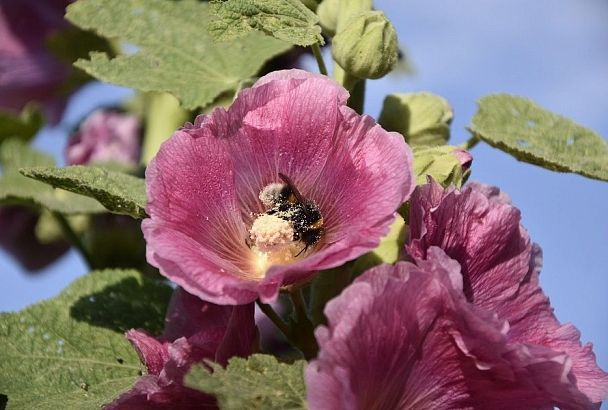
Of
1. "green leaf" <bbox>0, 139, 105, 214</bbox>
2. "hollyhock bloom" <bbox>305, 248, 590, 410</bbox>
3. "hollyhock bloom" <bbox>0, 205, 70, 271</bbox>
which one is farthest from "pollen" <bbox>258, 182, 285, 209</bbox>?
"hollyhock bloom" <bbox>0, 205, 70, 271</bbox>

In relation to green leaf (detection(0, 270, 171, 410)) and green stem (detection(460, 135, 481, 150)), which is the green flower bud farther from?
green leaf (detection(0, 270, 171, 410))

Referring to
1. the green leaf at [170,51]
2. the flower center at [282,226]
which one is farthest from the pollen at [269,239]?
the green leaf at [170,51]

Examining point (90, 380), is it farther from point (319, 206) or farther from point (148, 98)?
point (148, 98)

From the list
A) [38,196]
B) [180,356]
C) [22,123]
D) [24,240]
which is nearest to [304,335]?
[180,356]

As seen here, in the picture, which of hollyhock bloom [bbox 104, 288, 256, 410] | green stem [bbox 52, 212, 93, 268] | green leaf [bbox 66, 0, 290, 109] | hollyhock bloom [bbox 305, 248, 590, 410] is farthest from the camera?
green stem [bbox 52, 212, 93, 268]

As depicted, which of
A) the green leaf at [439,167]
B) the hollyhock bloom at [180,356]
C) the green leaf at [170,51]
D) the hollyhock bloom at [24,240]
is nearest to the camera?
the hollyhock bloom at [180,356]

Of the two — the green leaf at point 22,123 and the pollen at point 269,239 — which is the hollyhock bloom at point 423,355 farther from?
the green leaf at point 22,123
